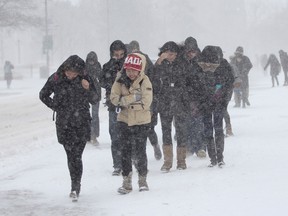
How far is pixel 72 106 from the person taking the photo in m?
7.24

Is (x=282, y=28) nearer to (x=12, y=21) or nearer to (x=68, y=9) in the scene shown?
(x=68, y=9)

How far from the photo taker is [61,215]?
21.6 feet

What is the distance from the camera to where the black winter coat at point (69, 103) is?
23.7 ft

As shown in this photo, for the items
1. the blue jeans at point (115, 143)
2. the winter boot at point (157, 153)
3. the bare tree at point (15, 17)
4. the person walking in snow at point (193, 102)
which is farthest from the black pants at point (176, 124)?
the bare tree at point (15, 17)

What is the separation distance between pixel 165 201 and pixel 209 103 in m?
2.36

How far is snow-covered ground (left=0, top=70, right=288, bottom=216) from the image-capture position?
6.64 m

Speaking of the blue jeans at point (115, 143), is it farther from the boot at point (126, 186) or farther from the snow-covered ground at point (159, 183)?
the boot at point (126, 186)

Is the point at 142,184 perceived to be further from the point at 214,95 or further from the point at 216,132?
the point at 214,95

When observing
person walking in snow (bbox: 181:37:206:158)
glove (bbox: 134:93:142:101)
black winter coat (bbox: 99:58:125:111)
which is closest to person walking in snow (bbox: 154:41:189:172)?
person walking in snow (bbox: 181:37:206:158)

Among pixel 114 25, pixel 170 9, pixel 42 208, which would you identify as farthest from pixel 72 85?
pixel 170 9

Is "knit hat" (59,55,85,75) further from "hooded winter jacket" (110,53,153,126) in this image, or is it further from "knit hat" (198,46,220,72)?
"knit hat" (198,46,220,72)

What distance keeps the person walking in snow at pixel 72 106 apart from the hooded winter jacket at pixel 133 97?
32cm

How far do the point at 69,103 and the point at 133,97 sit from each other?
0.81 m

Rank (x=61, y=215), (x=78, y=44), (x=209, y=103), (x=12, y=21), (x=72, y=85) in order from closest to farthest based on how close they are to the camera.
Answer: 1. (x=61, y=215)
2. (x=72, y=85)
3. (x=209, y=103)
4. (x=12, y=21)
5. (x=78, y=44)
